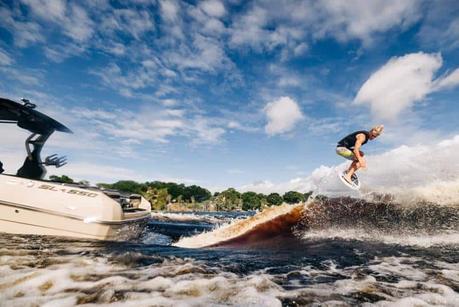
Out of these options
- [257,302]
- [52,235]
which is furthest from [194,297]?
[52,235]

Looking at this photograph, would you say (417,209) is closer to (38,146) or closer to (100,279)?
(100,279)

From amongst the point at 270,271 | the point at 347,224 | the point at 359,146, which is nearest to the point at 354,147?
the point at 359,146

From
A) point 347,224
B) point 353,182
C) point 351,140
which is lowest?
point 347,224

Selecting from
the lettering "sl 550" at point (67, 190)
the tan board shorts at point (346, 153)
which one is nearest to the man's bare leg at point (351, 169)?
the tan board shorts at point (346, 153)

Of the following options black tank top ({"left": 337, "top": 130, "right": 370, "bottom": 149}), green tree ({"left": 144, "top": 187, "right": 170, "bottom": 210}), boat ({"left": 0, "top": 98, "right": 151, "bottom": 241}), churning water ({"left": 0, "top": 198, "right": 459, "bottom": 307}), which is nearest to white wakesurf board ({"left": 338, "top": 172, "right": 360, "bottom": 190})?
black tank top ({"left": 337, "top": 130, "right": 370, "bottom": 149})

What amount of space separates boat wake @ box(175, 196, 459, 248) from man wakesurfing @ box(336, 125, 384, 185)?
1348 millimetres

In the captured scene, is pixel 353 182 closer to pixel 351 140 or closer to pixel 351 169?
pixel 351 169

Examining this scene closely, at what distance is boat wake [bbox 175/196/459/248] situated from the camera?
28.2ft

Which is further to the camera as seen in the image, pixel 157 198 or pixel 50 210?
pixel 157 198

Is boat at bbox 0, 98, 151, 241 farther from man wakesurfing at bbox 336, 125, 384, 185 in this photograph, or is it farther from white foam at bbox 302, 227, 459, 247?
man wakesurfing at bbox 336, 125, 384, 185

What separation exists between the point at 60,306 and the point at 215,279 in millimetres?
2002

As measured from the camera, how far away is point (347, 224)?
9844 millimetres

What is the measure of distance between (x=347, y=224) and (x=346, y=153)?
3.01 meters

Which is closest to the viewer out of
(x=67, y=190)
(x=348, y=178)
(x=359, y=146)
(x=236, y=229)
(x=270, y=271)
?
(x=270, y=271)
